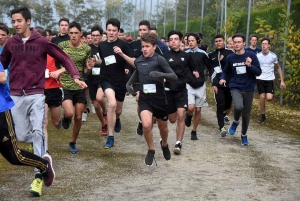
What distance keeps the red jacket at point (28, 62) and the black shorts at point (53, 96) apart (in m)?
1.63

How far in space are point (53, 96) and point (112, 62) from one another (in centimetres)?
186

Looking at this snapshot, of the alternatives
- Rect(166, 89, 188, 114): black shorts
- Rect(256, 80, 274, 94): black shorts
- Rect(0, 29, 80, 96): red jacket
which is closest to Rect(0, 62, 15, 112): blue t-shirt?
Rect(0, 29, 80, 96): red jacket

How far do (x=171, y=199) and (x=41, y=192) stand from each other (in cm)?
147

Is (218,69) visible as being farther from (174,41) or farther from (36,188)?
(36,188)

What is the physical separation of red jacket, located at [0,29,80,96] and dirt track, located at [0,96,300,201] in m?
1.17

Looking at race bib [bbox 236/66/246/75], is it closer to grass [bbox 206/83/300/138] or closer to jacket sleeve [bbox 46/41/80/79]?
grass [bbox 206/83/300/138]

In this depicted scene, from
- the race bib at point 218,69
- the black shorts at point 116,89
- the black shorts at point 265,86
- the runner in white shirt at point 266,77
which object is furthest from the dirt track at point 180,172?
the black shorts at point 265,86

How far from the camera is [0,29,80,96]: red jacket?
6625 millimetres

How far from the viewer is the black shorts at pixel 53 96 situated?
8367 mm

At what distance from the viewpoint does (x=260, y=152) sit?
9.55 metres

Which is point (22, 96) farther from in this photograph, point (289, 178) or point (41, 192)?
point (289, 178)

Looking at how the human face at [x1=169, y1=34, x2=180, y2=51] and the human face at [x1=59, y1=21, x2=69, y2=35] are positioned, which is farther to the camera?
the human face at [x1=59, y1=21, x2=69, y2=35]

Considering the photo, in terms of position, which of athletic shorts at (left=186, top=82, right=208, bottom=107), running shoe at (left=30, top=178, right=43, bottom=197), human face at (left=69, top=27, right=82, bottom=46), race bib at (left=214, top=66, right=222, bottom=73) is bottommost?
running shoe at (left=30, top=178, right=43, bottom=197)

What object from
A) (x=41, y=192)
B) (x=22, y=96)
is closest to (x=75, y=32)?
(x=22, y=96)
